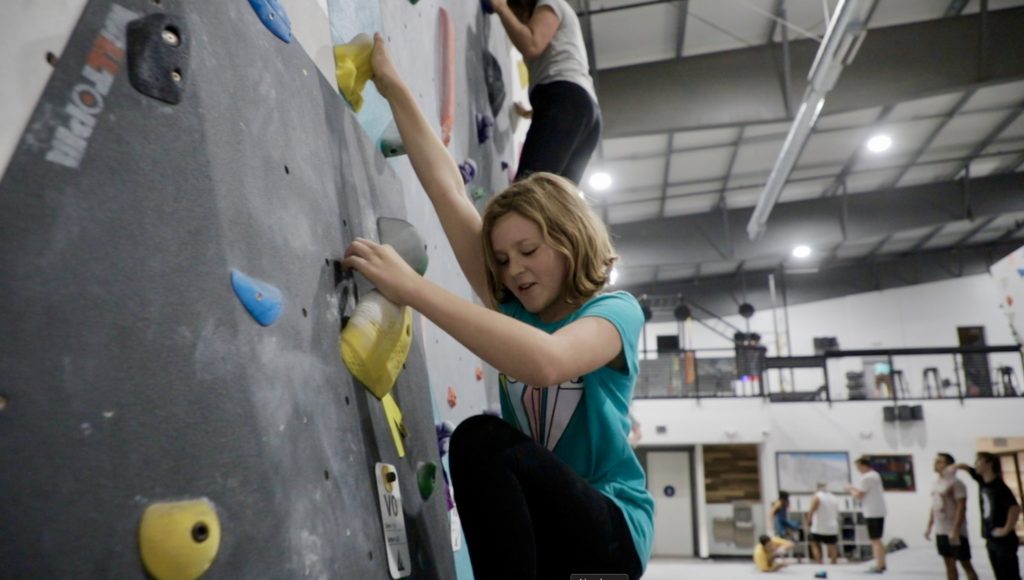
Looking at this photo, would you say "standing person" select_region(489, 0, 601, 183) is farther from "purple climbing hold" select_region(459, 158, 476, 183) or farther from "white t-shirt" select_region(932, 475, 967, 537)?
"white t-shirt" select_region(932, 475, 967, 537)

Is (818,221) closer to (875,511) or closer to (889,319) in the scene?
(875,511)

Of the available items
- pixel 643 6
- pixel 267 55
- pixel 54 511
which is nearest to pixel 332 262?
pixel 267 55

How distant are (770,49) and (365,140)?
6.73m

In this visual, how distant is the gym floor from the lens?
758 centimetres

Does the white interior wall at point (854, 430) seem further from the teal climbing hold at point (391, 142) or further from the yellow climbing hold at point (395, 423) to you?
the yellow climbing hold at point (395, 423)

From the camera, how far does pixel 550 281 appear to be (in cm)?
119

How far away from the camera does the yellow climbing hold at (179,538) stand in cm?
61

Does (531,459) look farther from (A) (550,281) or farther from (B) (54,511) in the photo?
(B) (54,511)

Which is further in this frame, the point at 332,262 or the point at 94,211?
the point at 332,262

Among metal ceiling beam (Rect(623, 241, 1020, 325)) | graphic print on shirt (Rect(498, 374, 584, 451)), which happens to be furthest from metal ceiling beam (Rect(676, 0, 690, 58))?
metal ceiling beam (Rect(623, 241, 1020, 325))

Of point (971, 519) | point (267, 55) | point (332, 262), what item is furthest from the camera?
point (971, 519)

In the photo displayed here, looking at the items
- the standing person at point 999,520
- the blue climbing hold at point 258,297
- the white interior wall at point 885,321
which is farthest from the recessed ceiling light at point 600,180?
the blue climbing hold at point 258,297

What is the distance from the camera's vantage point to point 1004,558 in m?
5.20

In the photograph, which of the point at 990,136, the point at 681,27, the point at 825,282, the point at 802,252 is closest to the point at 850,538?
the point at 802,252
